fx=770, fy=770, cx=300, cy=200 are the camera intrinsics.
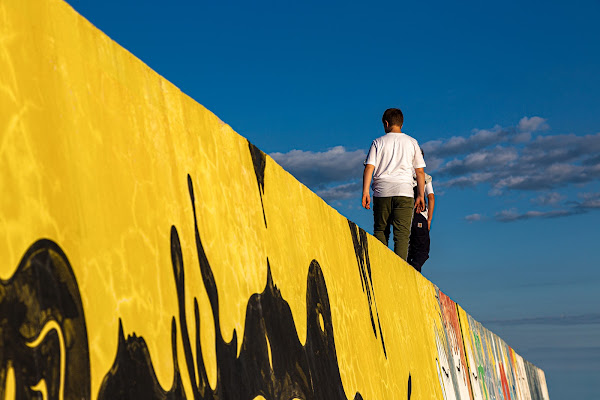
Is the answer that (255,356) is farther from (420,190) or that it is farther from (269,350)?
(420,190)

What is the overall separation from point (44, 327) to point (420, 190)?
5.98 meters

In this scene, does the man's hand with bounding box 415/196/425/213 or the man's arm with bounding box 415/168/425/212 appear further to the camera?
the man's hand with bounding box 415/196/425/213

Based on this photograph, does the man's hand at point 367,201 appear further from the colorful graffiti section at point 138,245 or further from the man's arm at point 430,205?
the colorful graffiti section at point 138,245

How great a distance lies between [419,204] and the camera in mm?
7699

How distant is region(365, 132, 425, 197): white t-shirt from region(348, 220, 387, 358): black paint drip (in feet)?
6.35

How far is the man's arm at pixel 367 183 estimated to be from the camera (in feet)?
22.3

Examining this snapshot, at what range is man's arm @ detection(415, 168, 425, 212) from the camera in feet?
23.1

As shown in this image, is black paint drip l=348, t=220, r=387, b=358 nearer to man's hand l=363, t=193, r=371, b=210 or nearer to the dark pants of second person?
man's hand l=363, t=193, r=371, b=210

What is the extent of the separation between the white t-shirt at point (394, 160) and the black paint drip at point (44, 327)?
17.3ft

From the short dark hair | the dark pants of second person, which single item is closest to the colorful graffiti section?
the short dark hair

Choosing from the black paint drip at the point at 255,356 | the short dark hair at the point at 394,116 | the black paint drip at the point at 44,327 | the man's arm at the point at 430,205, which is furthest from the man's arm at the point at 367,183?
the black paint drip at the point at 44,327

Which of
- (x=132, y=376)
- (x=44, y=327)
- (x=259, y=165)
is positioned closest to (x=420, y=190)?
(x=259, y=165)

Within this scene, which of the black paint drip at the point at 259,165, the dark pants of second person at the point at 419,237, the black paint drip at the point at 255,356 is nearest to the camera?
the black paint drip at the point at 255,356

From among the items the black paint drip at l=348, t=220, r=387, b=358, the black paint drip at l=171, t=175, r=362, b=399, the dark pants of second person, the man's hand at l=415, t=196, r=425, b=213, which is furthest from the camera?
the dark pants of second person
